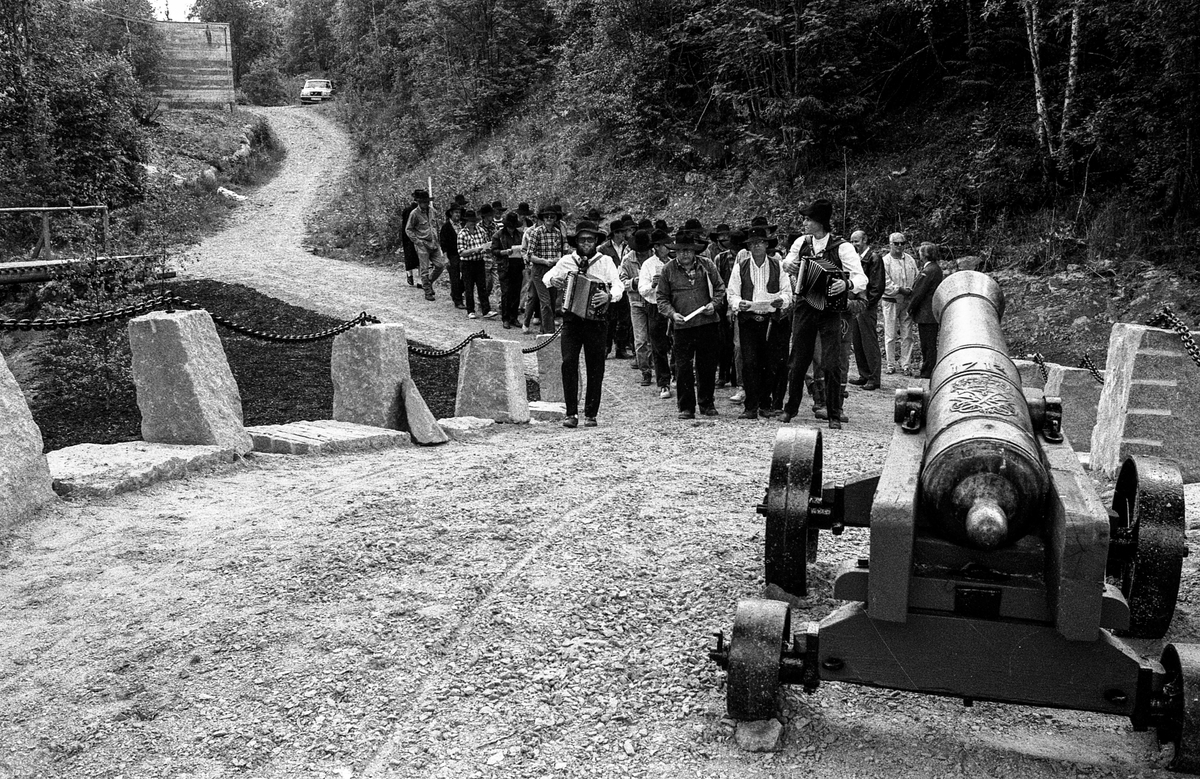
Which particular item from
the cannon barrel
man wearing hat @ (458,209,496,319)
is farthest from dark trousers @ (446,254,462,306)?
the cannon barrel

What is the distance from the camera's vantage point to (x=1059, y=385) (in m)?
9.29

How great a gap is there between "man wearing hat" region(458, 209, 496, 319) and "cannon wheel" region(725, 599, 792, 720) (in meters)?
14.4

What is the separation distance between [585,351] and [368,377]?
2.03 m

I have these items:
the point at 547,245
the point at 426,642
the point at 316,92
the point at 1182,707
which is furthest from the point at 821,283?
the point at 316,92

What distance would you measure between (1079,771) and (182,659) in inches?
136

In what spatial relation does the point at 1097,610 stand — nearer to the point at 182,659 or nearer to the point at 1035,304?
the point at 182,659

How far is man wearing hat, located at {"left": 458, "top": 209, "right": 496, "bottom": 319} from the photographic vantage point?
58.1ft

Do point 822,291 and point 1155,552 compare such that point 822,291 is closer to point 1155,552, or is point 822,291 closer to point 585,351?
point 585,351

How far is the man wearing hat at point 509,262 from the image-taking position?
56.0ft

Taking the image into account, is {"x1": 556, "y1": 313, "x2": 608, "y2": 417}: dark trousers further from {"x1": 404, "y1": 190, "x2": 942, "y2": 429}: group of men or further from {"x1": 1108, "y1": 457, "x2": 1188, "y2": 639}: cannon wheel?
{"x1": 1108, "y1": 457, "x2": 1188, "y2": 639}: cannon wheel

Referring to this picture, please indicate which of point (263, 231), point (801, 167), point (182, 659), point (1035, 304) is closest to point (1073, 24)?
point (1035, 304)

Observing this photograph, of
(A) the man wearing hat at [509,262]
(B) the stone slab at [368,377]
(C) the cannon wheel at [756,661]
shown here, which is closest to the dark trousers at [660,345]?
(B) the stone slab at [368,377]

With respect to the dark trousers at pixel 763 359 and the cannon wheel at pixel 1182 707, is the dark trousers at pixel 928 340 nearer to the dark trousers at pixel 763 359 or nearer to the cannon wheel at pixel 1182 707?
the dark trousers at pixel 763 359

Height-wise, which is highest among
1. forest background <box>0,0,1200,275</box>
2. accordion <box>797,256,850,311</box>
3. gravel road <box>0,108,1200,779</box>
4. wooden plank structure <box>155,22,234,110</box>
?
wooden plank structure <box>155,22,234,110</box>
